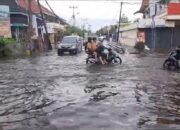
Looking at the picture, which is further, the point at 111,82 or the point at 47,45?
the point at 47,45

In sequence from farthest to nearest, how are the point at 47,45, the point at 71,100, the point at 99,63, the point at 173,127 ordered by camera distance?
the point at 47,45
the point at 99,63
the point at 71,100
the point at 173,127

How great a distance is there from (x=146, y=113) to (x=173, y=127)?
145cm

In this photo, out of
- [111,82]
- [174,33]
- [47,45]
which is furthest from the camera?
[47,45]

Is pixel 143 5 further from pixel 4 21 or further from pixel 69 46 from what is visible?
pixel 4 21

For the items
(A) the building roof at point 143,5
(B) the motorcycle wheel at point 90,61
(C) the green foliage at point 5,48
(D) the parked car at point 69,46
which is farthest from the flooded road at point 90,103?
(A) the building roof at point 143,5

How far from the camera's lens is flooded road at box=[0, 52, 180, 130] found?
8.81 metres

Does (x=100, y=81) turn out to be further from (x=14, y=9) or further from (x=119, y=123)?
(x=14, y=9)

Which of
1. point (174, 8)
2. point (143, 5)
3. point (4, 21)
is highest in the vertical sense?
point (143, 5)

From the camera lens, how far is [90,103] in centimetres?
1113

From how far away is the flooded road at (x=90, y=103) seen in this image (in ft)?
28.9

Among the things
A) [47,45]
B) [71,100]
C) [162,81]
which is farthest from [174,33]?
[71,100]

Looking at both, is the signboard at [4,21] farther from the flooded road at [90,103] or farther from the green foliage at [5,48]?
the flooded road at [90,103]

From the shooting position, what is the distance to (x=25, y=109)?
411 inches

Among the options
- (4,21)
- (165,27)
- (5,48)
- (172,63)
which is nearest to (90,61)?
(172,63)
